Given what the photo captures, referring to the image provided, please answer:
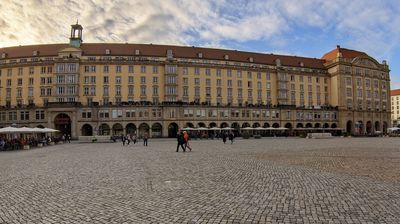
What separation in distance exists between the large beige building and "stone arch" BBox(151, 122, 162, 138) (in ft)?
0.81

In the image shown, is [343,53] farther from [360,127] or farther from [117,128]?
[117,128]

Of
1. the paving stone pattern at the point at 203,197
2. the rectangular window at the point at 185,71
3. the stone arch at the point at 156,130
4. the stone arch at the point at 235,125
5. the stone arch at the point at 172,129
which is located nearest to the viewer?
the paving stone pattern at the point at 203,197

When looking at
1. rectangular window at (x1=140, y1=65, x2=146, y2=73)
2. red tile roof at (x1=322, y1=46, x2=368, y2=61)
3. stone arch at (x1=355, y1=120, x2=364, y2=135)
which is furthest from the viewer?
red tile roof at (x1=322, y1=46, x2=368, y2=61)

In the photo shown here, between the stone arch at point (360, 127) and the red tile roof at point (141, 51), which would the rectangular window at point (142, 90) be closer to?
the red tile roof at point (141, 51)

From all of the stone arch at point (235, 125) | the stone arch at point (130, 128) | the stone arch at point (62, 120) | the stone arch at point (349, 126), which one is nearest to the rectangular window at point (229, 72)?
the stone arch at point (235, 125)

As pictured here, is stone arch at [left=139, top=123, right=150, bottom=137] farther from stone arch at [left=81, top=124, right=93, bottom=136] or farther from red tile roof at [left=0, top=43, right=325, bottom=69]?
red tile roof at [left=0, top=43, right=325, bottom=69]

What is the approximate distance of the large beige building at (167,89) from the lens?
70.5 meters

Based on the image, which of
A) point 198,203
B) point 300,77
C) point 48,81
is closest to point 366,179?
point 198,203

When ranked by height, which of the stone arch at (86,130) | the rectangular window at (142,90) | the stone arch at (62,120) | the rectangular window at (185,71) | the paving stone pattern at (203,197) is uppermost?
the rectangular window at (185,71)

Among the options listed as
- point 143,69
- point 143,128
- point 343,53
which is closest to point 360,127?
point 343,53

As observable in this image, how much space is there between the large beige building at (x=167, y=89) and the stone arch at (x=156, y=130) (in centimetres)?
25

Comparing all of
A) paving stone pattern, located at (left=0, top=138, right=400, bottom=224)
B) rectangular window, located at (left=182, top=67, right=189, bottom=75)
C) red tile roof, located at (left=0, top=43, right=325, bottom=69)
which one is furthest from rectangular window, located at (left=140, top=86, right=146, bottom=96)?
paving stone pattern, located at (left=0, top=138, right=400, bottom=224)

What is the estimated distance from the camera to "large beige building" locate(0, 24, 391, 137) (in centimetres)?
7050

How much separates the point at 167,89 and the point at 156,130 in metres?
10.9
